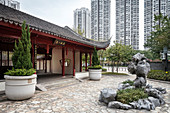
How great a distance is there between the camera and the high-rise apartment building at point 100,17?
51.4 m

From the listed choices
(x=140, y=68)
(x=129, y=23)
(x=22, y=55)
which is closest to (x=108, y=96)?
(x=140, y=68)

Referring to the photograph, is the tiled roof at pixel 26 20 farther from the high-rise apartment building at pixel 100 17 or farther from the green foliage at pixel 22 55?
the high-rise apartment building at pixel 100 17

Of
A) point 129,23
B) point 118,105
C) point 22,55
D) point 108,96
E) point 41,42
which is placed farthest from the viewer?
point 129,23

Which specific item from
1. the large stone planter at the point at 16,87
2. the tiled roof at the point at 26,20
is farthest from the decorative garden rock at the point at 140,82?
the tiled roof at the point at 26,20

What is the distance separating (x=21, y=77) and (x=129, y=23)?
57.7 m

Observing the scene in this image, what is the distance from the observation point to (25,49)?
451 cm

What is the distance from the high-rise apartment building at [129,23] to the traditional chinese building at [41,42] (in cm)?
4449

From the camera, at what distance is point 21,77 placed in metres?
4.10

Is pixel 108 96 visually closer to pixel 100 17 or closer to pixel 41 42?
pixel 41 42

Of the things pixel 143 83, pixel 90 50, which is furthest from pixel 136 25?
pixel 143 83

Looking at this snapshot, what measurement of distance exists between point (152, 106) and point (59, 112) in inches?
114

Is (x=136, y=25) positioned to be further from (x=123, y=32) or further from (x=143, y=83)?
(x=143, y=83)

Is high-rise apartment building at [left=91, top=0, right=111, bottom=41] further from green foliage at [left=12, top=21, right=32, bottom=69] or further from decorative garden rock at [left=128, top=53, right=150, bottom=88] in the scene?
green foliage at [left=12, top=21, right=32, bottom=69]

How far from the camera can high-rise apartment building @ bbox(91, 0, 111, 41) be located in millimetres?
51381
